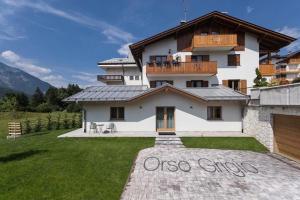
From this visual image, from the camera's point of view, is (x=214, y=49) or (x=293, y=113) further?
(x=214, y=49)

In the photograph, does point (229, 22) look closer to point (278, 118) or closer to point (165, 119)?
point (165, 119)

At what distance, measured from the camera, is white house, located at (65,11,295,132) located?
64.6 feet

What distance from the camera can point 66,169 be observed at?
381 inches

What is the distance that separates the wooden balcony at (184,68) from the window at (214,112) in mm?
4851

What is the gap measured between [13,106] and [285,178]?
174 feet

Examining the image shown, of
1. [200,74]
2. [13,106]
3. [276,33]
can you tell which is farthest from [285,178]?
[13,106]

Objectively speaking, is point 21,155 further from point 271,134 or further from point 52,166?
point 271,134

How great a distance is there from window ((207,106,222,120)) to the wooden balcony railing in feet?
24.2

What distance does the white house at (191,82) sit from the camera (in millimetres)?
19688

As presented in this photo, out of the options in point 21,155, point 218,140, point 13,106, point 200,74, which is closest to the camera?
point 21,155

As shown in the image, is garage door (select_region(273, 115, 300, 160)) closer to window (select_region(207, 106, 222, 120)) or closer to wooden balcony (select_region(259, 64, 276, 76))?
window (select_region(207, 106, 222, 120))

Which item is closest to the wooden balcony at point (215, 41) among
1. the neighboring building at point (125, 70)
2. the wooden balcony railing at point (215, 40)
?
the wooden balcony railing at point (215, 40)

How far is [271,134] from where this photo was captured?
13727 millimetres

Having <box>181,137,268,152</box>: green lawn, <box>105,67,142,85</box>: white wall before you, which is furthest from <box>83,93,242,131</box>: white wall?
<box>105,67,142,85</box>: white wall
